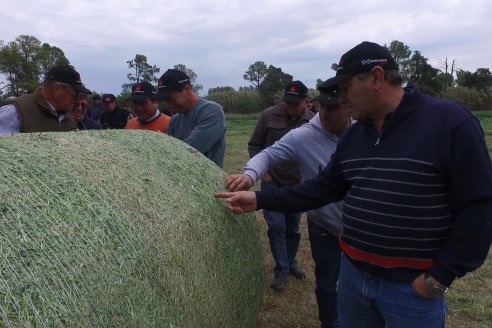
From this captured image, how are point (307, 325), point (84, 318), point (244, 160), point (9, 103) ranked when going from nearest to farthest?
point (84, 318), point (9, 103), point (307, 325), point (244, 160)

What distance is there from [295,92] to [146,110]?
1.79 metres

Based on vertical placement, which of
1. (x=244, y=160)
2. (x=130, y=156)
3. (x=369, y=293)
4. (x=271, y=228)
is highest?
(x=130, y=156)

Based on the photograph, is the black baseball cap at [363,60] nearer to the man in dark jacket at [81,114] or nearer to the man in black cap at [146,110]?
the man in black cap at [146,110]

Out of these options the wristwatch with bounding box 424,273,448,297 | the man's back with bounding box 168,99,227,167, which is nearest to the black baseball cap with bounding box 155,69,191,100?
the man's back with bounding box 168,99,227,167

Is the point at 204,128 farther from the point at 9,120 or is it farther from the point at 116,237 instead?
the point at 116,237

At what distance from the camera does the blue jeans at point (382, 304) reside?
2.43 meters

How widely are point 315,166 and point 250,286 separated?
1.09 metres

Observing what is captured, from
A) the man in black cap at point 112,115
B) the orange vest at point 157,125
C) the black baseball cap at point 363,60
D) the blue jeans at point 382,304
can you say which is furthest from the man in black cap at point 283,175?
the man in black cap at point 112,115

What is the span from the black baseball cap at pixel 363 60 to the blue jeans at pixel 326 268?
1774 mm

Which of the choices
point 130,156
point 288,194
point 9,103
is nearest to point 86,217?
point 130,156

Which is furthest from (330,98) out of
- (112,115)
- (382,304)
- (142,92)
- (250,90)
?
(250,90)

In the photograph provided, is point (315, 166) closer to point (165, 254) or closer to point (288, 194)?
point (288, 194)

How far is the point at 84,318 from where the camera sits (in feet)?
6.43

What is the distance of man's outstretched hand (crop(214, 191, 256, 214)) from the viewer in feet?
10.7
